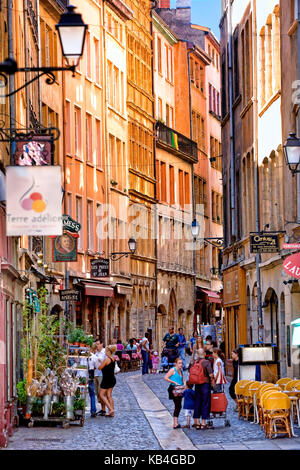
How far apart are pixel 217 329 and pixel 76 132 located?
11354 mm

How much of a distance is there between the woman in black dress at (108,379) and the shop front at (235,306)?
507 inches

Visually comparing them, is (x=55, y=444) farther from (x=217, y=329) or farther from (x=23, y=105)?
(x=217, y=329)

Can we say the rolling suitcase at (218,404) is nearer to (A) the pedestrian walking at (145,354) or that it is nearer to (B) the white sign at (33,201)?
(B) the white sign at (33,201)

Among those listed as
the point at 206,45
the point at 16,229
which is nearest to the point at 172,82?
the point at 206,45

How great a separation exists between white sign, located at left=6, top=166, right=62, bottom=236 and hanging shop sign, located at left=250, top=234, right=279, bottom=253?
45.8ft

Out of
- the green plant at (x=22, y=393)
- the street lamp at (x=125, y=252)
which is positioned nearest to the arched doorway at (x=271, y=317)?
the green plant at (x=22, y=393)

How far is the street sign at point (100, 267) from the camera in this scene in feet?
147

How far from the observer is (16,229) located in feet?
50.2

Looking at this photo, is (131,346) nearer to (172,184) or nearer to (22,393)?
(172,184)

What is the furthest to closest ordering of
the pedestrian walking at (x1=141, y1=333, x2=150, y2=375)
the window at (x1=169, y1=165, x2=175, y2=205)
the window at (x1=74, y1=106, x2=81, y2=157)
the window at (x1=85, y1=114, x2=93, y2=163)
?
the window at (x1=169, y1=165, x2=175, y2=205)
the window at (x1=85, y1=114, x2=93, y2=163)
the window at (x1=74, y1=106, x2=81, y2=157)
the pedestrian walking at (x1=141, y1=333, x2=150, y2=375)

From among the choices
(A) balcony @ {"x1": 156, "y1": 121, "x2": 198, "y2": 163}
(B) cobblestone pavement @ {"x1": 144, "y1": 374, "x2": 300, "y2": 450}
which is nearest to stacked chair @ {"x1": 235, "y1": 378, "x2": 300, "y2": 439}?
(B) cobblestone pavement @ {"x1": 144, "y1": 374, "x2": 300, "y2": 450}

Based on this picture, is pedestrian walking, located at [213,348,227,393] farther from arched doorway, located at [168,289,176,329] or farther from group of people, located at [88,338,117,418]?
arched doorway, located at [168,289,176,329]

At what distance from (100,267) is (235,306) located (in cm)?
685

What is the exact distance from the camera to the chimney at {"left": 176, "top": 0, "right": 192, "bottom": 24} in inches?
3049
